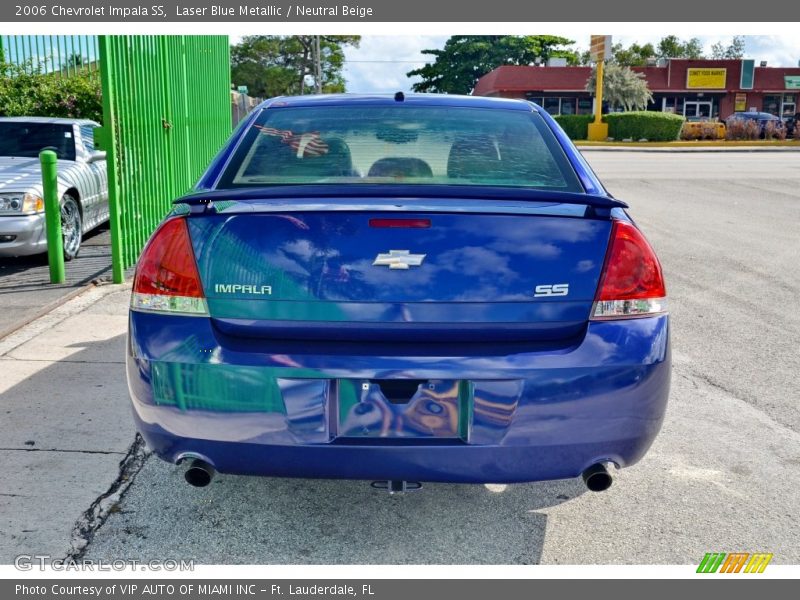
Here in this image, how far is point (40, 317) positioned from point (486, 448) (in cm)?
467

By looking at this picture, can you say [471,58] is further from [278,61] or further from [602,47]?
[602,47]

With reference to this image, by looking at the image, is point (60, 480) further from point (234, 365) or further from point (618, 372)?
point (618, 372)

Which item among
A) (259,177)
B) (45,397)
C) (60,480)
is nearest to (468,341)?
(259,177)

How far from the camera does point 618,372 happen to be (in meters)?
2.71

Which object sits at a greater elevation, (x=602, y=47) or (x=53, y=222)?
(x=602, y=47)

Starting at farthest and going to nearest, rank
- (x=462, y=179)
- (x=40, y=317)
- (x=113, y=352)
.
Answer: (x=40, y=317) < (x=113, y=352) < (x=462, y=179)

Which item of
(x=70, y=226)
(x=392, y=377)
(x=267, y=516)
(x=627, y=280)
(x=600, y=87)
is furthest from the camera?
(x=600, y=87)

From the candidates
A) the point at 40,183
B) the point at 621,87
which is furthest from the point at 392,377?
the point at 621,87

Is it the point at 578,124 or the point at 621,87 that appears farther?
the point at 621,87

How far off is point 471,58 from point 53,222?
67.1m

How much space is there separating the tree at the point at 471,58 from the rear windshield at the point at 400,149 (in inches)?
2647

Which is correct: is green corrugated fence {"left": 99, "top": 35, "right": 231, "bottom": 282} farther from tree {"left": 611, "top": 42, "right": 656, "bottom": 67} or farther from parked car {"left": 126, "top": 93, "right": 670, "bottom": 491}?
tree {"left": 611, "top": 42, "right": 656, "bottom": 67}

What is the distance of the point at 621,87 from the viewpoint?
161 ft

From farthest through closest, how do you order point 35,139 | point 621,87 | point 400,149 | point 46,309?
point 621,87 → point 35,139 → point 46,309 → point 400,149
